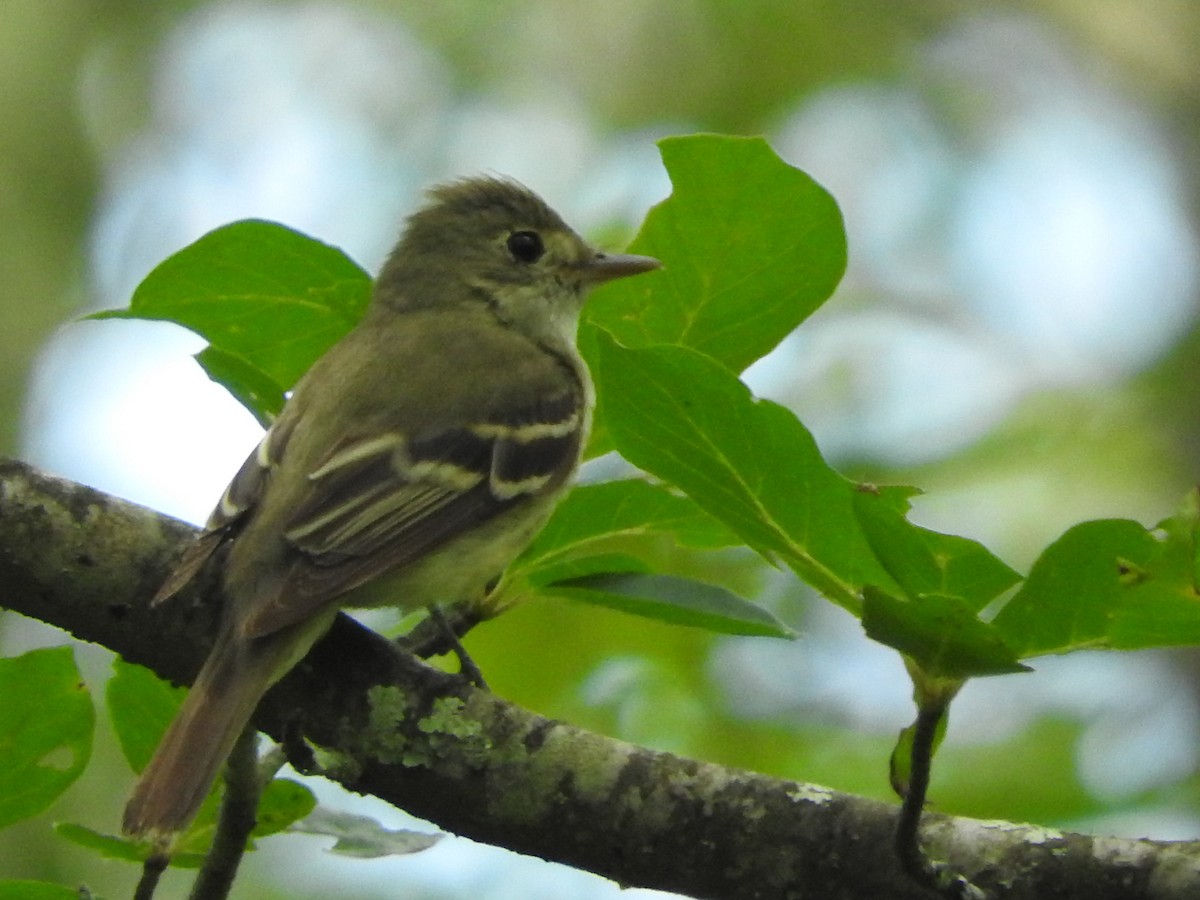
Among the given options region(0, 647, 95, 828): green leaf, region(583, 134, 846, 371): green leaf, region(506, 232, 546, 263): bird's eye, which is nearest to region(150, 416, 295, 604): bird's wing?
region(0, 647, 95, 828): green leaf

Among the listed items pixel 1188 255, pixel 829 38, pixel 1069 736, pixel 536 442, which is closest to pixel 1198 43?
pixel 1188 255

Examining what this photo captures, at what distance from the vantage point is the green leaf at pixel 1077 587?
195 centimetres

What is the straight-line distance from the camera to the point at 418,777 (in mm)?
2654

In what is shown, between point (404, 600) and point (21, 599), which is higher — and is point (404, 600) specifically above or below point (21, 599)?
above

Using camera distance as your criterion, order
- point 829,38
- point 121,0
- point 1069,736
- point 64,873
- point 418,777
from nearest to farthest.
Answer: point 418,777 → point 1069,736 → point 64,873 → point 829,38 → point 121,0

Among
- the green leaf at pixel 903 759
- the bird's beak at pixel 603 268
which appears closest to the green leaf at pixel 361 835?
the green leaf at pixel 903 759

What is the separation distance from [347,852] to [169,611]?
579 mm

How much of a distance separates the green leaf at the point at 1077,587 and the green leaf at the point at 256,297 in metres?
1.42

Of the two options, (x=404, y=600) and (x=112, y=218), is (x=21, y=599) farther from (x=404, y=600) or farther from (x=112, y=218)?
(x=112, y=218)

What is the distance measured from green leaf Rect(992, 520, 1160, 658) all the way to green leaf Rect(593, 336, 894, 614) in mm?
227

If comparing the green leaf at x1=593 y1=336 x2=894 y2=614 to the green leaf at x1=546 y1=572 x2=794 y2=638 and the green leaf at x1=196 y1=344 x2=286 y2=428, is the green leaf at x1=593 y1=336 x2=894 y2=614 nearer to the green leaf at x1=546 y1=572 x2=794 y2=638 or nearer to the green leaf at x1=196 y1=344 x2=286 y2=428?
the green leaf at x1=546 y1=572 x2=794 y2=638

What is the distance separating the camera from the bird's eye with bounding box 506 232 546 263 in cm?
496

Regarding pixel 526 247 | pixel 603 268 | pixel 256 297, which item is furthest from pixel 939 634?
pixel 526 247

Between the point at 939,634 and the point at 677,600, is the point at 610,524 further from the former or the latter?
the point at 939,634
